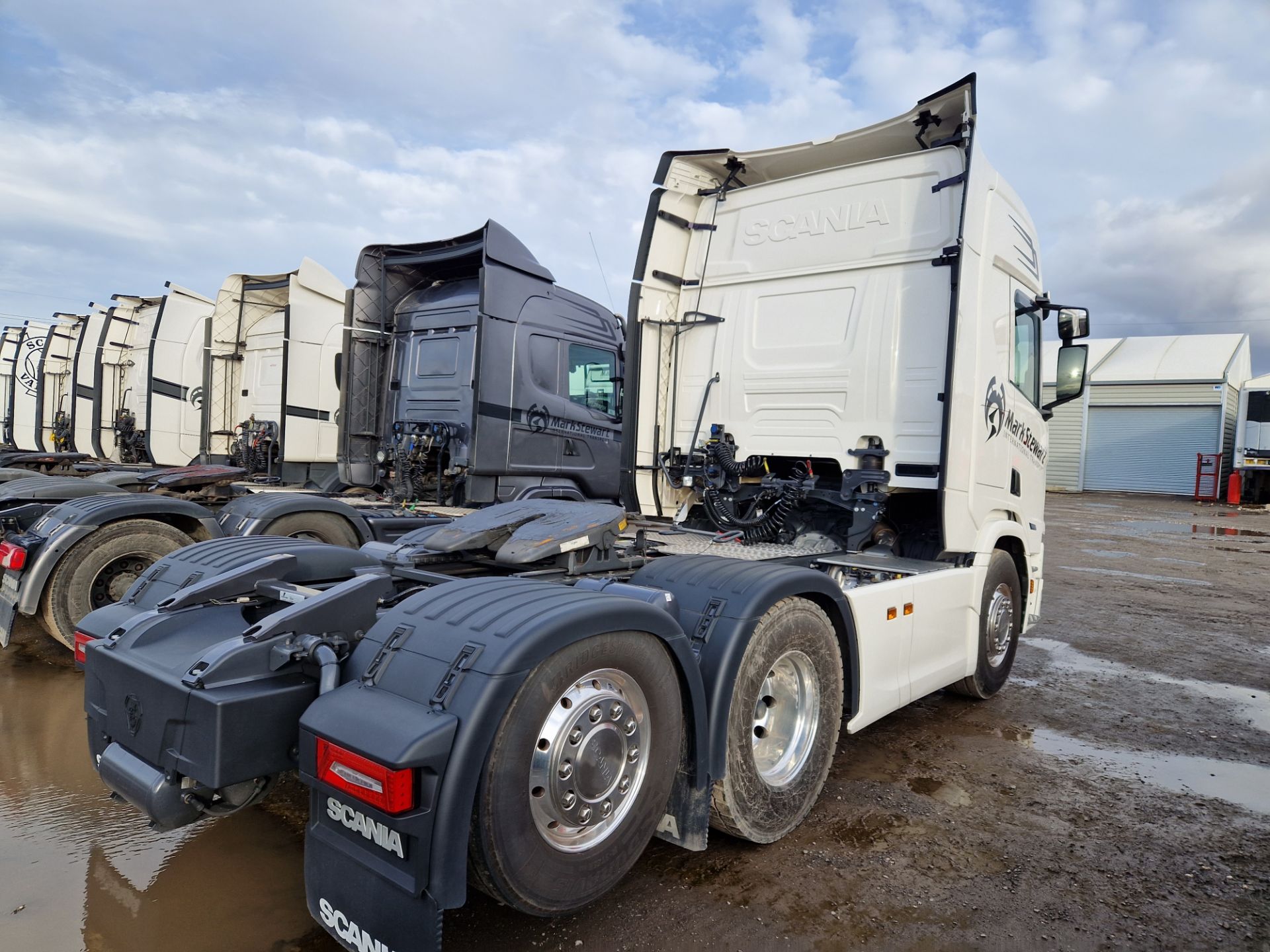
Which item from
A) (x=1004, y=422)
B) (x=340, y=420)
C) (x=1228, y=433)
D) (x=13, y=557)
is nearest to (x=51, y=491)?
(x=13, y=557)

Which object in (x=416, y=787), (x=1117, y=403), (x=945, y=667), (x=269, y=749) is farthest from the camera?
(x=1117, y=403)

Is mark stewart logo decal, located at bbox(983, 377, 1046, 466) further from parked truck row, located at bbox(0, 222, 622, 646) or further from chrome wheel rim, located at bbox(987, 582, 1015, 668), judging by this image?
parked truck row, located at bbox(0, 222, 622, 646)

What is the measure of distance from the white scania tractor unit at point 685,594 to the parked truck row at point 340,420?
1.98 meters

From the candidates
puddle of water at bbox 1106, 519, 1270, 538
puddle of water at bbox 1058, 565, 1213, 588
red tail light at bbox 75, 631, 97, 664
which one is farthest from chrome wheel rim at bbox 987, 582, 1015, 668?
puddle of water at bbox 1106, 519, 1270, 538

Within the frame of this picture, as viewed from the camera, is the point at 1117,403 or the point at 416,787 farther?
the point at 1117,403

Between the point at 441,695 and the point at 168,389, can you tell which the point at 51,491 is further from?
the point at 168,389

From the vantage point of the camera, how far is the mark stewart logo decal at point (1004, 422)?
461cm

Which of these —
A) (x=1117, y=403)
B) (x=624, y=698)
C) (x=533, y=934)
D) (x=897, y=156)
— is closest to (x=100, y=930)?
(x=533, y=934)

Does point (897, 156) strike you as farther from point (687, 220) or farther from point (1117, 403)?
point (1117, 403)

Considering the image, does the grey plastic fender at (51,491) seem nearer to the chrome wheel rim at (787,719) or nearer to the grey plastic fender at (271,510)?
the grey plastic fender at (271,510)

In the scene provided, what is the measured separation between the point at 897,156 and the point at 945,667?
2974mm

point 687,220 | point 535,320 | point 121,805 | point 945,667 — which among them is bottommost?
point 121,805

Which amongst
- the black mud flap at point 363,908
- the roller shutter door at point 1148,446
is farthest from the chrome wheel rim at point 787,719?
the roller shutter door at point 1148,446

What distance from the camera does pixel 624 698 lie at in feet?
7.61
